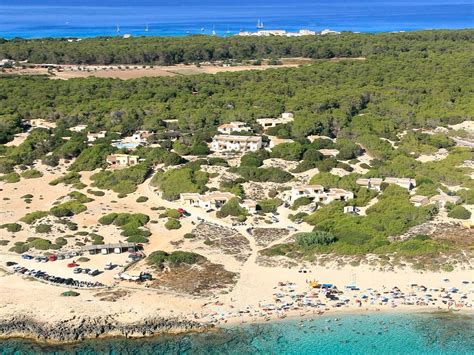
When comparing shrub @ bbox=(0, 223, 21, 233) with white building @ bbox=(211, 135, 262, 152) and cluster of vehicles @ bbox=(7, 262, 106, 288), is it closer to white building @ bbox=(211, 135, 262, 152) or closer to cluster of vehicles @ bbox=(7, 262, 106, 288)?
cluster of vehicles @ bbox=(7, 262, 106, 288)

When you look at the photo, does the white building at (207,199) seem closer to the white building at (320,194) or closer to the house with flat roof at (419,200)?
the white building at (320,194)

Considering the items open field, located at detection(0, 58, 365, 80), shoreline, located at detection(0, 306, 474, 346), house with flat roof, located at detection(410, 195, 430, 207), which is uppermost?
open field, located at detection(0, 58, 365, 80)

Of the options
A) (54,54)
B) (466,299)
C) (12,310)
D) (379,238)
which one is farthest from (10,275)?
(54,54)

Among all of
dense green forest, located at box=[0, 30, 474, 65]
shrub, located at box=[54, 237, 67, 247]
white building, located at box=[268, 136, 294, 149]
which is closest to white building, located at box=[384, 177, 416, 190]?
white building, located at box=[268, 136, 294, 149]

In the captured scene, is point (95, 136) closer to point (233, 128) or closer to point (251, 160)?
point (233, 128)

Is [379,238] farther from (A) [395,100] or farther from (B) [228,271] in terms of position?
(A) [395,100]
